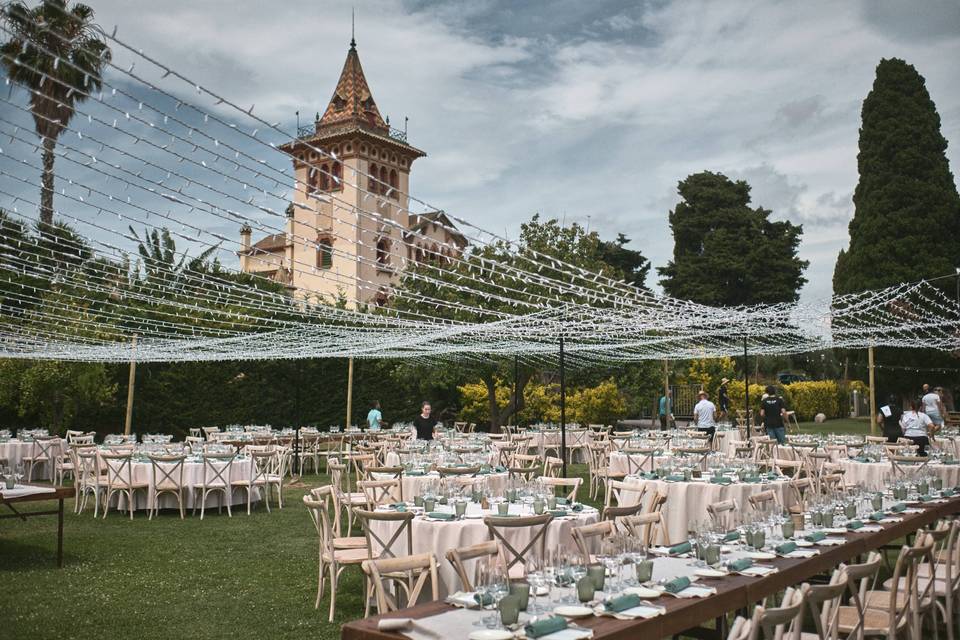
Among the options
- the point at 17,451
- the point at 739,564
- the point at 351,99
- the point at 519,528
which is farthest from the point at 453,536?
the point at 351,99

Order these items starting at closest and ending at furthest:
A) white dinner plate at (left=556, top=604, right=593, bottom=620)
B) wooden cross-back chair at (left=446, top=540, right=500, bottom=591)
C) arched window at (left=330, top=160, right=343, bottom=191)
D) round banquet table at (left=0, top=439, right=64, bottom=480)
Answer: white dinner plate at (left=556, top=604, right=593, bottom=620) < wooden cross-back chair at (left=446, top=540, right=500, bottom=591) < arched window at (left=330, top=160, right=343, bottom=191) < round banquet table at (left=0, top=439, right=64, bottom=480)

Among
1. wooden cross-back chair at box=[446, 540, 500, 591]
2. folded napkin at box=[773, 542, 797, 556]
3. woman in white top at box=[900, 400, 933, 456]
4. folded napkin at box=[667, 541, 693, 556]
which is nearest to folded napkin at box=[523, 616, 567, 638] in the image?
wooden cross-back chair at box=[446, 540, 500, 591]

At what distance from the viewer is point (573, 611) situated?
3.31 m

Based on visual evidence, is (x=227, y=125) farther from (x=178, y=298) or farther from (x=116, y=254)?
(x=178, y=298)

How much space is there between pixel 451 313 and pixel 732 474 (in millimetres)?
8963

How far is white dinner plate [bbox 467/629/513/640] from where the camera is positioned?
118 inches

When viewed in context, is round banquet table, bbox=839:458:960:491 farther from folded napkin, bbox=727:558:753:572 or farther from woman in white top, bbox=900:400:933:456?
folded napkin, bbox=727:558:753:572

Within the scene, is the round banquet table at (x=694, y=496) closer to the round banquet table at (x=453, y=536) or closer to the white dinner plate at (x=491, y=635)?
the round banquet table at (x=453, y=536)

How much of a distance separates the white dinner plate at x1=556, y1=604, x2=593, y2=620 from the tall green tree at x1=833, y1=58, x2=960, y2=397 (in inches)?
929

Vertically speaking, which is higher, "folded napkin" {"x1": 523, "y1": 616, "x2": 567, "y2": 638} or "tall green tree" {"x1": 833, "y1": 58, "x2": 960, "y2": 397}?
"tall green tree" {"x1": 833, "y1": 58, "x2": 960, "y2": 397}

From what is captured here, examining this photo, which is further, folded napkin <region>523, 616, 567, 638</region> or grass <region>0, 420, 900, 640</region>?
grass <region>0, 420, 900, 640</region>

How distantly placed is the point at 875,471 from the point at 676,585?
24.0 ft

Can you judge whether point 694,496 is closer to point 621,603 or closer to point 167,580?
point 167,580

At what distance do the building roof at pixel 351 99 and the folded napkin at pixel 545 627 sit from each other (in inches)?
1229
